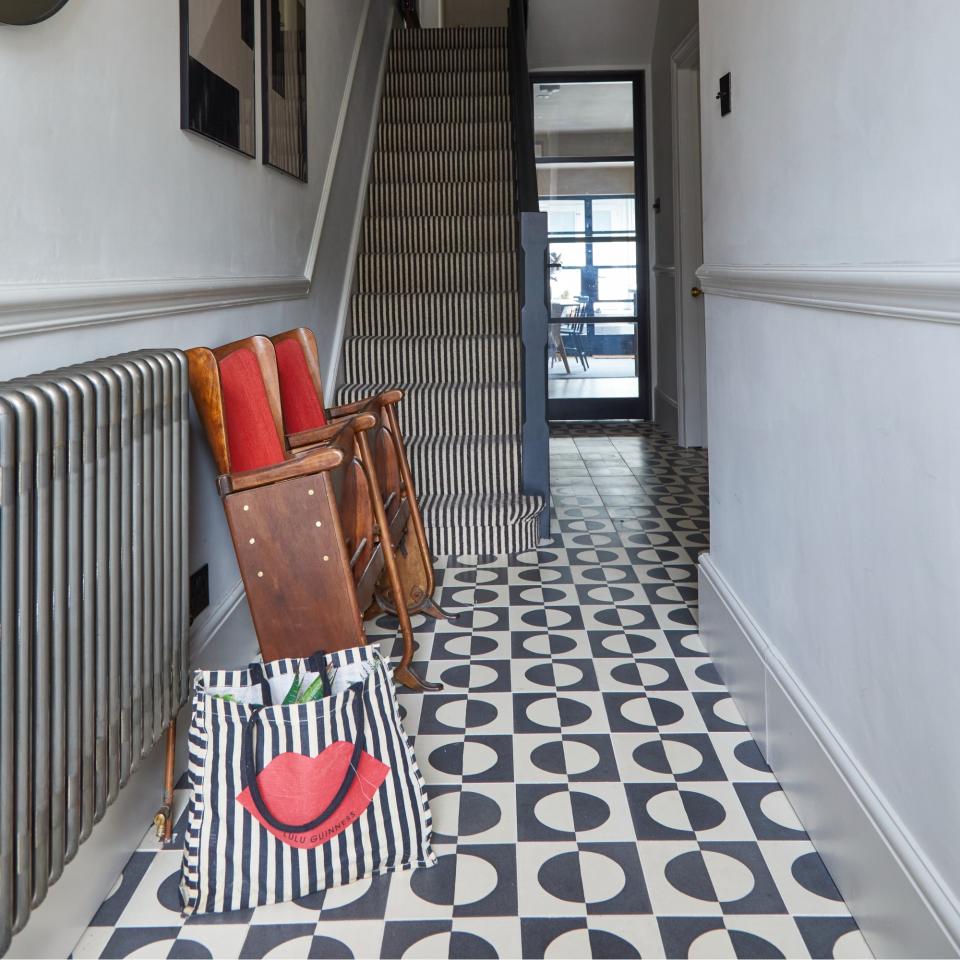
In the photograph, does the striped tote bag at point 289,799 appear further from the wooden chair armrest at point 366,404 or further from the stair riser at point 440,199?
the stair riser at point 440,199

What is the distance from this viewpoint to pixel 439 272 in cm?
560

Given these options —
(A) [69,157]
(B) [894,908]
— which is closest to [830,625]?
(B) [894,908]

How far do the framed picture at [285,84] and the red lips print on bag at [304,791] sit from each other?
2.30 metres

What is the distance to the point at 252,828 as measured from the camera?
188 centimetres

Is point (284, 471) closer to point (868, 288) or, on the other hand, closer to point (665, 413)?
point (868, 288)

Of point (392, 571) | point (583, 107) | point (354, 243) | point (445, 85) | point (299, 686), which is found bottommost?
point (299, 686)

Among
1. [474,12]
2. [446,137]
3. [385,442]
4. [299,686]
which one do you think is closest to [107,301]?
[299,686]

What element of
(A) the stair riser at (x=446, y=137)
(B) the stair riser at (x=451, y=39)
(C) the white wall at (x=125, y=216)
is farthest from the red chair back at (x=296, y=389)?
(B) the stair riser at (x=451, y=39)

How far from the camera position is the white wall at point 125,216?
5.63 ft

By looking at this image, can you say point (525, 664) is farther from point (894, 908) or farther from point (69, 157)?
point (69, 157)

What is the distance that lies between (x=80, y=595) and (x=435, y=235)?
14.9ft

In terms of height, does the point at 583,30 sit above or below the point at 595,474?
above

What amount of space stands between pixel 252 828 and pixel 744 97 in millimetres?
2212

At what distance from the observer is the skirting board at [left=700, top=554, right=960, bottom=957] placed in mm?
1553
